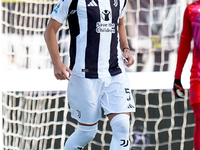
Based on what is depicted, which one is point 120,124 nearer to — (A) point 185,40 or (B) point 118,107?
(B) point 118,107

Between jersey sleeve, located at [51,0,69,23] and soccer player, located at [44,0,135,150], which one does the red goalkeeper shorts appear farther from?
jersey sleeve, located at [51,0,69,23]

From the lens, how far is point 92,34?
2.39 meters

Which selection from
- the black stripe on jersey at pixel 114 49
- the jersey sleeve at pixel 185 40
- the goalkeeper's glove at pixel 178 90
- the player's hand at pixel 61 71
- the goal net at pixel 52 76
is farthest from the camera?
the goal net at pixel 52 76

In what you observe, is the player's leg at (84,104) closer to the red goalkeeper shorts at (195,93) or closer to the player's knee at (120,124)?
the player's knee at (120,124)

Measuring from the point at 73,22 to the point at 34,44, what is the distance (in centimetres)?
172

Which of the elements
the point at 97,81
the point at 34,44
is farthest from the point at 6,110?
the point at 97,81

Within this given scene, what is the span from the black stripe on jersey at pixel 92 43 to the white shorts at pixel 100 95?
63 millimetres

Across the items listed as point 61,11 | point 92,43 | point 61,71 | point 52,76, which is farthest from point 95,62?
point 52,76

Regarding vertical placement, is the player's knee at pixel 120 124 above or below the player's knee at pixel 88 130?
above

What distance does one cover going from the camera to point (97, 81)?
2441 millimetres

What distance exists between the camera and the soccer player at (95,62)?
2.38 m

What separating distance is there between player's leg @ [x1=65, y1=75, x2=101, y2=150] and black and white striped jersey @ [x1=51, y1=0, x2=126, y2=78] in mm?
56

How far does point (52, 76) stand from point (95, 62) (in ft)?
3.62

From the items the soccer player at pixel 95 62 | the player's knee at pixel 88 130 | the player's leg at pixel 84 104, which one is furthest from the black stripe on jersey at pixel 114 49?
the player's knee at pixel 88 130
